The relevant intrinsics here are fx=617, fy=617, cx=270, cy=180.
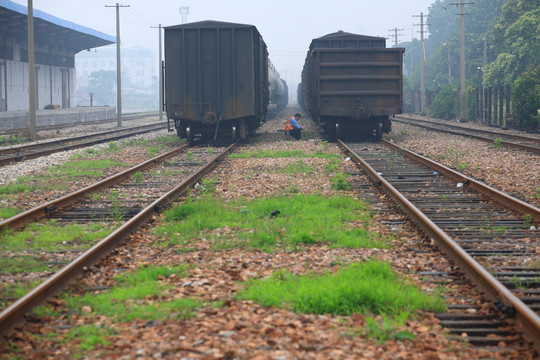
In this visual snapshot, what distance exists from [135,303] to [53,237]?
2.75 metres

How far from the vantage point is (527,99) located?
84.6 ft

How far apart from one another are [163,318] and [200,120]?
15.4 metres

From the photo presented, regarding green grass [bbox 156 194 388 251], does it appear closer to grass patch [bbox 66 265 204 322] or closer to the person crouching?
grass patch [bbox 66 265 204 322]

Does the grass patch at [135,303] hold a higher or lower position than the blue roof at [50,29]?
lower

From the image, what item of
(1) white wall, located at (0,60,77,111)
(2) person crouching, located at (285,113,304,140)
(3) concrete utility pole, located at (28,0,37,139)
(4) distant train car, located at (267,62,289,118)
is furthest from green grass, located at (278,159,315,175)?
(1) white wall, located at (0,60,77,111)

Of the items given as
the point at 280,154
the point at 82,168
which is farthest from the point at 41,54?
the point at 82,168

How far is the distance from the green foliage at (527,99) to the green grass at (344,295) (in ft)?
73.4

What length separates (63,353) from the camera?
4199 mm

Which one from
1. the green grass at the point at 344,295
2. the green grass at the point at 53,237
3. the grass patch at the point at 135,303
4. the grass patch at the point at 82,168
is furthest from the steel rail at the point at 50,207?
the green grass at the point at 344,295

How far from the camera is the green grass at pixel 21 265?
6152 millimetres

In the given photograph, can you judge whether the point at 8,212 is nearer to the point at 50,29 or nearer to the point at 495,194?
the point at 495,194

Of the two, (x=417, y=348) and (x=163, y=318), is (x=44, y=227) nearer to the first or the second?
(x=163, y=318)

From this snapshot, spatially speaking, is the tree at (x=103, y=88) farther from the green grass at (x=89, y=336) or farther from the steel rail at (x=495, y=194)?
the green grass at (x=89, y=336)

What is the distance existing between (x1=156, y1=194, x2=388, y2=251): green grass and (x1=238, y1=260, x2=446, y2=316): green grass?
1.43 meters
